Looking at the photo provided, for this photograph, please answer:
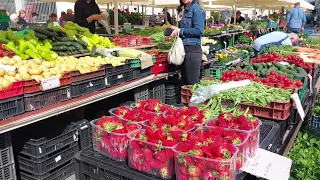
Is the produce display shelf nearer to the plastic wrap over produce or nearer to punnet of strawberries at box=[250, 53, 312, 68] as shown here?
the plastic wrap over produce

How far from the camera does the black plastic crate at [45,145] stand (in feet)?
10.7

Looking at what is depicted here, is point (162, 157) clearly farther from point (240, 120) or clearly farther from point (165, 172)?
point (240, 120)

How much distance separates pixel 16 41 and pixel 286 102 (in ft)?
12.3

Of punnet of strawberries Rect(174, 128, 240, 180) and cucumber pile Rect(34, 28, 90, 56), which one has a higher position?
cucumber pile Rect(34, 28, 90, 56)

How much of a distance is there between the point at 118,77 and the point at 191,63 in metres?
1.25

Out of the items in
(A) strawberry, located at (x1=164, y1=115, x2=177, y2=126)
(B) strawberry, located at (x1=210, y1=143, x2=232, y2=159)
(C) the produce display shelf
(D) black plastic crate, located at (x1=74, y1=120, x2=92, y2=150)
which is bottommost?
(D) black plastic crate, located at (x1=74, y1=120, x2=92, y2=150)

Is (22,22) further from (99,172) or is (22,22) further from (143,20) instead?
(99,172)

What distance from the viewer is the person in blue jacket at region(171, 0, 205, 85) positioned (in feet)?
15.4

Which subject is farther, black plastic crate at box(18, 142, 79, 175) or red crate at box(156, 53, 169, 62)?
red crate at box(156, 53, 169, 62)

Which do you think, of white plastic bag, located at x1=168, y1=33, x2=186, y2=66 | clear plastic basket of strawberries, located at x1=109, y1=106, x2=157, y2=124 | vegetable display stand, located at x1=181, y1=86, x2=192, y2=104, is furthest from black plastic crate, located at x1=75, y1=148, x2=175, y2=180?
white plastic bag, located at x1=168, y1=33, x2=186, y2=66

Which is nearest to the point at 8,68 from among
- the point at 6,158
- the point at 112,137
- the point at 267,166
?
the point at 6,158

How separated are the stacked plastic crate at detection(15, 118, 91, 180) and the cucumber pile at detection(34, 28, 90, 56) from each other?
143cm

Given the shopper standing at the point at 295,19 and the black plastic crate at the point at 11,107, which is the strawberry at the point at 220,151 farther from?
the shopper standing at the point at 295,19

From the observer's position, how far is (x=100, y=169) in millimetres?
2121
